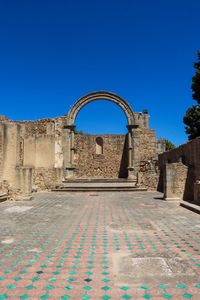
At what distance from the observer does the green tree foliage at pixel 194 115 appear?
24230 millimetres

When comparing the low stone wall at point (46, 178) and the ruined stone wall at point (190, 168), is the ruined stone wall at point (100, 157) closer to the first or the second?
the low stone wall at point (46, 178)

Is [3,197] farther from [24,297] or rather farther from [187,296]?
[187,296]

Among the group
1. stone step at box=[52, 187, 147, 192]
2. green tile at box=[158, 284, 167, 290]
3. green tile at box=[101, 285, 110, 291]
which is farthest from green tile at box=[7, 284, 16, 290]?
stone step at box=[52, 187, 147, 192]

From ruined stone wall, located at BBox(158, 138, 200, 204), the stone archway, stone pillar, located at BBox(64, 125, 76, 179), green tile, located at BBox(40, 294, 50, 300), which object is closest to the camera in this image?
green tile, located at BBox(40, 294, 50, 300)

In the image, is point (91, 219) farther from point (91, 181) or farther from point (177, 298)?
point (91, 181)

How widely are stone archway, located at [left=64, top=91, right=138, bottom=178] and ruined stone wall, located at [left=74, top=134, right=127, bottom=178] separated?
166 inches

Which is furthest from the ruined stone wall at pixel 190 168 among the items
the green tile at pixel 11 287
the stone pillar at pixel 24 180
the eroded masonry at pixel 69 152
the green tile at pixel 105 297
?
the green tile at pixel 11 287

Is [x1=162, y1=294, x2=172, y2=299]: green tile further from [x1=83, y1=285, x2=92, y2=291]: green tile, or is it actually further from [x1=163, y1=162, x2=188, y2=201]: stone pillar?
[x1=163, y1=162, x2=188, y2=201]: stone pillar

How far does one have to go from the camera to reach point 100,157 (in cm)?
2589

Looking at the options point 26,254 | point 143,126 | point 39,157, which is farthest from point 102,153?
point 26,254

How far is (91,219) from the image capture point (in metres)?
7.33

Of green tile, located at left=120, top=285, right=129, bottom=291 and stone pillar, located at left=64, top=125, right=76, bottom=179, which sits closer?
green tile, located at left=120, top=285, right=129, bottom=291

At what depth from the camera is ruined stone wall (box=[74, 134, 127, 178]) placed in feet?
84.7

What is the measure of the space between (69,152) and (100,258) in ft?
57.3
